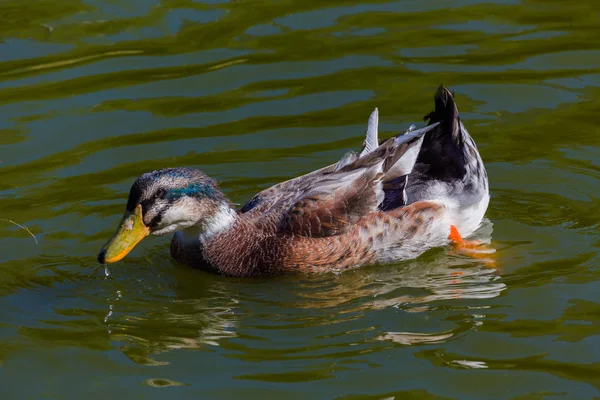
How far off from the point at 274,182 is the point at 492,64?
3228 mm

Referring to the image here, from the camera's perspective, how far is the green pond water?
692 cm

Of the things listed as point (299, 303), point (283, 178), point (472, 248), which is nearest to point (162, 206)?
point (299, 303)

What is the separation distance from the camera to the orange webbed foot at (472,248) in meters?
8.73

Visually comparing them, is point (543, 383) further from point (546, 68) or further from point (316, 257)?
point (546, 68)

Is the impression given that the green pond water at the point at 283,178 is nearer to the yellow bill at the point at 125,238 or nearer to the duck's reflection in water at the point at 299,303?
the duck's reflection in water at the point at 299,303

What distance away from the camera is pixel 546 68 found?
1188cm

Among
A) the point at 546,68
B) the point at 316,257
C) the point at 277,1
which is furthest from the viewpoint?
the point at 277,1

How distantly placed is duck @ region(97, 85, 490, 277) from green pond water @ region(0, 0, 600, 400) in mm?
183

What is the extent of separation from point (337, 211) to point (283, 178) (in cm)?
159

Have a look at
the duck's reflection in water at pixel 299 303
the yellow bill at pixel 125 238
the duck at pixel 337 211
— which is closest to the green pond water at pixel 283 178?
the duck's reflection in water at pixel 299 303

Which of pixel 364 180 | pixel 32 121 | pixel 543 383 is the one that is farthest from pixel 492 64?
pixel 543 383

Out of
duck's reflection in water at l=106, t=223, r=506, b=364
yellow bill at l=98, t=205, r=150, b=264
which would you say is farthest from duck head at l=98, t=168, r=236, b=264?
duck's reflection in water at l=106, t=223, r=506, b=364

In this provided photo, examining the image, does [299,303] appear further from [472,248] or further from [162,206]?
[472,248]

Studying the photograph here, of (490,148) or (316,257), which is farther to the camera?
(490,148)
